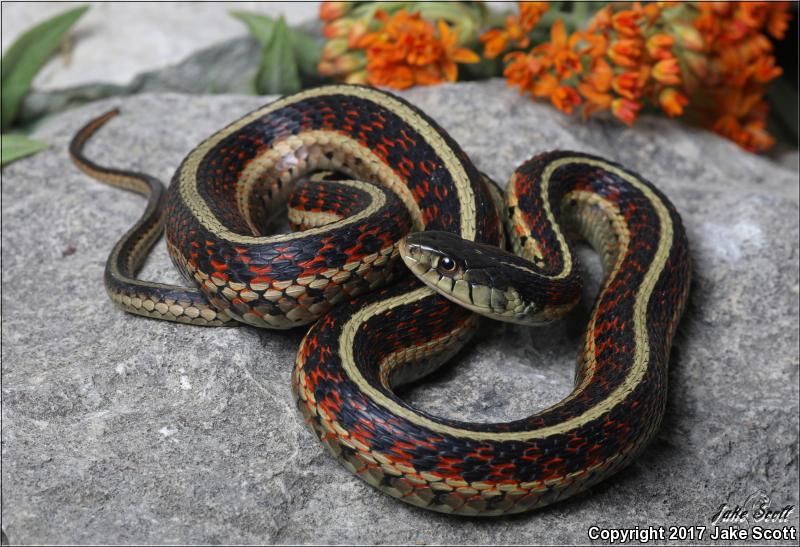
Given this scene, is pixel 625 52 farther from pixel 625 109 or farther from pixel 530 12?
pixel 530 12

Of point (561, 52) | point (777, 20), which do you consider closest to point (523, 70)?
point (561, 52)

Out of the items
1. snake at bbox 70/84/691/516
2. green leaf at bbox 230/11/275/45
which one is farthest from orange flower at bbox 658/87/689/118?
green leaf at bbox 230/11/275/45

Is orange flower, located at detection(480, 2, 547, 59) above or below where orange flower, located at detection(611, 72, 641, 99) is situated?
above

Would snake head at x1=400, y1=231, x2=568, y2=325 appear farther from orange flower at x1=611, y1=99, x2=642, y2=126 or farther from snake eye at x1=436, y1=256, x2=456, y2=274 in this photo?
orange flower at x1=611, y1=99, x2=642, y2=126

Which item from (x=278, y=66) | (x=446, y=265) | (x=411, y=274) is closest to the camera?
(x=446, y=265)

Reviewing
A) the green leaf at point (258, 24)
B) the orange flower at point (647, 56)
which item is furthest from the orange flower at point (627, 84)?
the green leaf at point (258, 24)

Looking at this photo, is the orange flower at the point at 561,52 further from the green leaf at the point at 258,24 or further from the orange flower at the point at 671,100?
the green leaf at the point at 258,24
